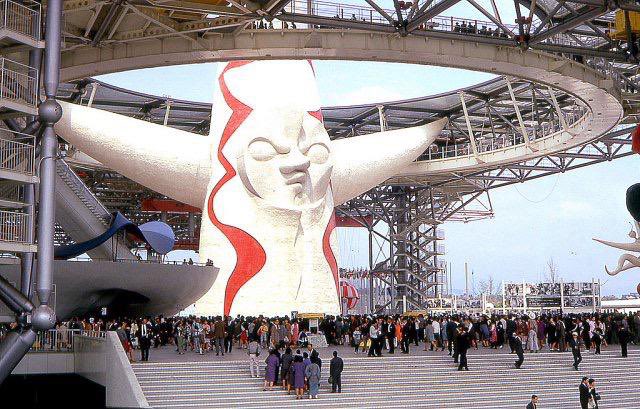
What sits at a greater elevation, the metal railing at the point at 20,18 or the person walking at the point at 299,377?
the metal railing at the point at 20,18

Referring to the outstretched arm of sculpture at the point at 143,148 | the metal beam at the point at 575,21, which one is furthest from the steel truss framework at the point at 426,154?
the metal beam at the point at 575,21

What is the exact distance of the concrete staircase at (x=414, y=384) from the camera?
69.1 feet

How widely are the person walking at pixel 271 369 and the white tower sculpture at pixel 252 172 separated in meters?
14.2

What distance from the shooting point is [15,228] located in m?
19.9

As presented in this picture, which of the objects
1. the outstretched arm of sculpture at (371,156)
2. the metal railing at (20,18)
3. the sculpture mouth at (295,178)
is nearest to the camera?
the metal railing at (20,18)

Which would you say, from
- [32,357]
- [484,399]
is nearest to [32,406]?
Result: [32,357]

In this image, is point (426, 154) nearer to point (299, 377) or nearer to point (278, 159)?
point (278, 159)

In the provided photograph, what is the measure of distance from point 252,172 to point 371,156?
6.46m

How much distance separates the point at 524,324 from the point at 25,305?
1705cm

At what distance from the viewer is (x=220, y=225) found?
36.7m

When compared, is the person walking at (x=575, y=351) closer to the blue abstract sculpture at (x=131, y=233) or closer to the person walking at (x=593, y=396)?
the person walking at (x=593, y=396)

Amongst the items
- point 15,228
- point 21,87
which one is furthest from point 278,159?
point 15,228

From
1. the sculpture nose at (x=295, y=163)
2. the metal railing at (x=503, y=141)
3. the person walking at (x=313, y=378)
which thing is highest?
the metal railing at (x=503, y=141)

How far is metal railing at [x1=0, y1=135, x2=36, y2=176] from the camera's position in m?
19.6
